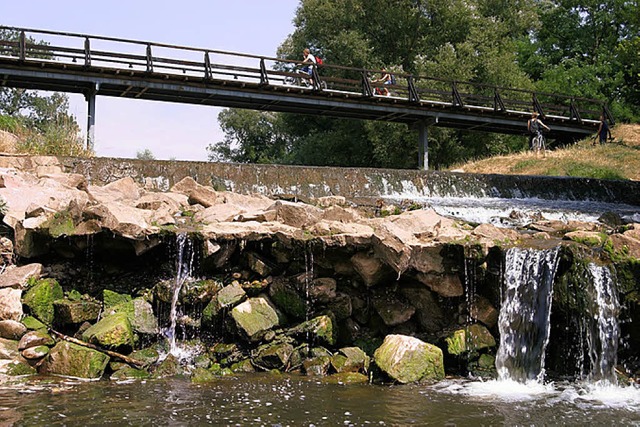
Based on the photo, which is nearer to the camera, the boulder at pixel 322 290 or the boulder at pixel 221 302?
the boulder at pixel 221 302

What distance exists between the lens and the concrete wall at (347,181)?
13180mm

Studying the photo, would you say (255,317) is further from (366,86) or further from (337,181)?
(366,86)

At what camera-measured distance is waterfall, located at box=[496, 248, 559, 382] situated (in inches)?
328

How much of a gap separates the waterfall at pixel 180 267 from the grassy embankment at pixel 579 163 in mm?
16880

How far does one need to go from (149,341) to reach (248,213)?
243 centimetres

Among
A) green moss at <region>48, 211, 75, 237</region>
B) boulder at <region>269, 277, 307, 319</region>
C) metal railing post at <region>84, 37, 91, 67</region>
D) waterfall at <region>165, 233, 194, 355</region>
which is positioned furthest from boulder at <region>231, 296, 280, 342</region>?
metal railing post at <region>84, 37, 91, 67</region>

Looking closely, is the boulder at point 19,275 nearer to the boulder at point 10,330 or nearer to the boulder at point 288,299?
the boulder at point 10,330

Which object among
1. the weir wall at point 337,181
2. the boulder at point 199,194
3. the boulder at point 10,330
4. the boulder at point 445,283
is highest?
the weir wall at point 337,181

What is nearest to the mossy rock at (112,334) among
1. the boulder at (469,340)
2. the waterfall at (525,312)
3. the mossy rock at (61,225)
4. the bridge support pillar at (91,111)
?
the mossy rock at (61,225)

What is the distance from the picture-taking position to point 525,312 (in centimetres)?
860

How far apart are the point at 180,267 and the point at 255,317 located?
1.37 meters

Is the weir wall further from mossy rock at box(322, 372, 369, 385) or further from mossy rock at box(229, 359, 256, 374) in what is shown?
mossy rock at box(322, 372, 369, 385)

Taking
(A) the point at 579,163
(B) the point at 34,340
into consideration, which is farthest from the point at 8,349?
(A) the point at 579,163

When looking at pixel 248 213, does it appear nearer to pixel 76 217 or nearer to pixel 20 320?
pixel 76 217
